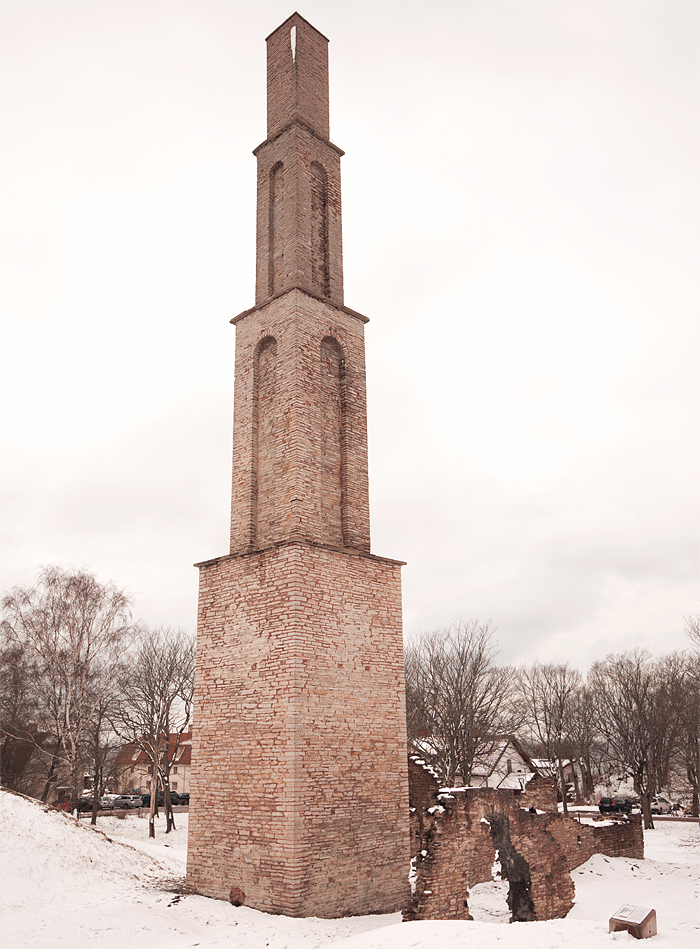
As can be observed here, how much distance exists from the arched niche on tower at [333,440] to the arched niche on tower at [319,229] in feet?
5.67

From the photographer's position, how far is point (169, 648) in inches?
1292

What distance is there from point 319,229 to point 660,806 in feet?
134

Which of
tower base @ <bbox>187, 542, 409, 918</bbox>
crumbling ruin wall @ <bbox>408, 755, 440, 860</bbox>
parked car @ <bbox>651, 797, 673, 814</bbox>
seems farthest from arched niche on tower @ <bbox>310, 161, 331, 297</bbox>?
parked car @ <bbox>651, 797, 673, 814</bbox>

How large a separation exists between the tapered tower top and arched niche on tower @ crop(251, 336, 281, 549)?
641cm

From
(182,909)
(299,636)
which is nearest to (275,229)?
(299,636)

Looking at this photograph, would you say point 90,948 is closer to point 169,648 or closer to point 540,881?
point 540,881

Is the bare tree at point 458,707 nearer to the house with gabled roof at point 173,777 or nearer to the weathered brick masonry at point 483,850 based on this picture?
the weathered brick masonry at point 483,850

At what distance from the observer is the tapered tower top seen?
17.1 metres

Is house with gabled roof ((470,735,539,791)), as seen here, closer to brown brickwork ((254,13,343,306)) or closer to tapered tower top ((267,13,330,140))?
brown brickwork ((254,13,343,306))

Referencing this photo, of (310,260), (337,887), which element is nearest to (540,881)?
(337,887)

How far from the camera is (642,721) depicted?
33.8m

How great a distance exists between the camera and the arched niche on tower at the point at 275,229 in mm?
16031

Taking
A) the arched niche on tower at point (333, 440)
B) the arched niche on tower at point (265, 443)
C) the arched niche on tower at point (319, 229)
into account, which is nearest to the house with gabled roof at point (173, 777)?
the arched niche on tower at point (265, 443)

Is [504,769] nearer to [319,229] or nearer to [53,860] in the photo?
[53,860]
